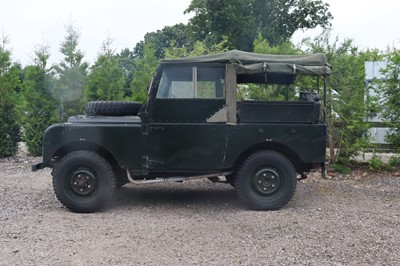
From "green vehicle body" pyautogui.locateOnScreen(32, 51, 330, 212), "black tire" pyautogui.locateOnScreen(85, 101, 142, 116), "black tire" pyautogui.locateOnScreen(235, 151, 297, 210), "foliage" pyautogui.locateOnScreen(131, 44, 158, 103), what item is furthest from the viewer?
"foliage" pyautogui.locateOnScreen(131, 44, 158, 103)

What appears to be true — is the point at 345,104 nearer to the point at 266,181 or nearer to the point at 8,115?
the point at 266,181

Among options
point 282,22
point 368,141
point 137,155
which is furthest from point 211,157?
point 282,22

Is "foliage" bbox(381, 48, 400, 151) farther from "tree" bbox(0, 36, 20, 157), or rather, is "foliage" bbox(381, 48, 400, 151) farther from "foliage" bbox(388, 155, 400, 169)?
"tree" bbox(0, 36, 20, 157)

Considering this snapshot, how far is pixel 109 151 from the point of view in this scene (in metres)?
6.39

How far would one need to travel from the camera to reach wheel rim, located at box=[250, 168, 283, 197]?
6.54 meters

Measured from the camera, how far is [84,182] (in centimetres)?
642

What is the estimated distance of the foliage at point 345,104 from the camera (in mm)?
9609

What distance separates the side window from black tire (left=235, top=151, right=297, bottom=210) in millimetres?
1028

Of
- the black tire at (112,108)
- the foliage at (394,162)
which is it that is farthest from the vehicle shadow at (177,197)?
the foliage at (394,162)

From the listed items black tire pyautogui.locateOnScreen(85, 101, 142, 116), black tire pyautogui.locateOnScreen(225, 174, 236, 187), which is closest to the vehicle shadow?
black tire pyautogui.locateOnScreen(225, 174, 236, 187)

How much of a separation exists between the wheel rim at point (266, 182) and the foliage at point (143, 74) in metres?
5.74

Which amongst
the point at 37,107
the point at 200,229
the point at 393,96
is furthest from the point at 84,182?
the point at 37,107

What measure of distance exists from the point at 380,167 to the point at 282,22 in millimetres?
24798

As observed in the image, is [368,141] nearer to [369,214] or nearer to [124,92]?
[369,214]
